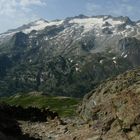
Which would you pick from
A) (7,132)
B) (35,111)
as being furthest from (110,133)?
(35,111)

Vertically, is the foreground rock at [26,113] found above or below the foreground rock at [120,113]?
below

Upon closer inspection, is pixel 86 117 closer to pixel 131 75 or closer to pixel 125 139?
pixel 131 75

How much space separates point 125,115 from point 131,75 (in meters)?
12.3

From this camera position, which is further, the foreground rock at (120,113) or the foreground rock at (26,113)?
the foreground rock at (26,113)

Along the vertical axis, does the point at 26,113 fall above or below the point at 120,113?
below

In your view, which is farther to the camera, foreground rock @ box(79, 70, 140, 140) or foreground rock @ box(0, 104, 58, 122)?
foreground rock @ box(0, 104, 58, 122)

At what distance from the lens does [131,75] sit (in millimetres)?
51438

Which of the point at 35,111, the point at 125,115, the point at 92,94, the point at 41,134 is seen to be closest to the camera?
the point at 125,115

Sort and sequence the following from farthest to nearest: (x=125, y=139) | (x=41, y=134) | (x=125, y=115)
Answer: (x=41, y=134) < (x=125, y=115) < (x=125, y=139)

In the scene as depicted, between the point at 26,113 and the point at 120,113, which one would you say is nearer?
the point at 120,113

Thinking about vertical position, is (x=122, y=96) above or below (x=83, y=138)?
above

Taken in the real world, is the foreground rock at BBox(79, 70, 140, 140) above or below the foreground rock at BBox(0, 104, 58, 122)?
above

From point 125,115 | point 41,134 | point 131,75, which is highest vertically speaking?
point 131,75

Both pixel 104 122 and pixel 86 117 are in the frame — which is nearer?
pixel 104 122
